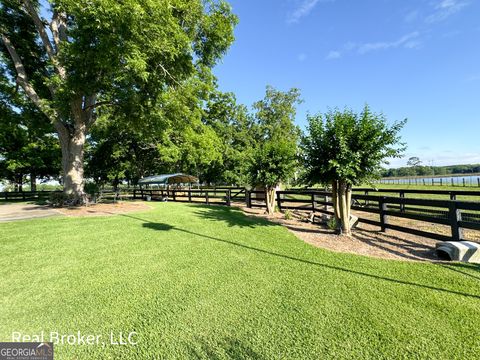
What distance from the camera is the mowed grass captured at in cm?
226

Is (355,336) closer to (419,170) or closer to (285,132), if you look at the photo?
(285,132)

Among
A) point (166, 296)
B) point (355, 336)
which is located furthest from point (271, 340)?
point (166, 296)

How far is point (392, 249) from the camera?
525 centimetres

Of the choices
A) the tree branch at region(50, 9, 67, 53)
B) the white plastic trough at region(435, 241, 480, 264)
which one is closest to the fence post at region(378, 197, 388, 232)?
the white plastic trough at region(435, 241, 480, 264)

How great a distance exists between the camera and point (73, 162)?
1262cm

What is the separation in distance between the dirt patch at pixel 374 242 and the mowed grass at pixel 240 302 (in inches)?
24.2

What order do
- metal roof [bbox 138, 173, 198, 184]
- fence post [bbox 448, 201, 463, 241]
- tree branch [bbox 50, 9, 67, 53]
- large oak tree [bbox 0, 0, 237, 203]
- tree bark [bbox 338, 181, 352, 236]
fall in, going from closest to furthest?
fence post [bbox 448, 201, 463, 241]
tree bark [bbox 338, 181, 352, 236]
large oak tree [bbox 0, 0, 237, 203]
tree branch [bbox 50, 9, 67, 53]
metal roof [bbox 138, 173, 198, 184]

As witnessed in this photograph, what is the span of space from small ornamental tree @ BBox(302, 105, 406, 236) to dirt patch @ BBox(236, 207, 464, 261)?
591 mm

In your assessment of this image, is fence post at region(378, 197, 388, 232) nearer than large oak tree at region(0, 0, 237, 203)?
Yes

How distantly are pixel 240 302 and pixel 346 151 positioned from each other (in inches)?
194

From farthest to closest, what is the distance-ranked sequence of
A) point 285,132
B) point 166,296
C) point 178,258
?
point 285,132
point 178,258
point 166,296

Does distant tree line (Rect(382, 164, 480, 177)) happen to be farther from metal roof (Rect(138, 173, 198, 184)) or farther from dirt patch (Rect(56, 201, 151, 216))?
dirt patch (Rect(56, 201, 151, 216))

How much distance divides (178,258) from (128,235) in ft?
8.64

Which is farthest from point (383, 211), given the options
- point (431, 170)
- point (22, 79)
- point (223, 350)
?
point (431, 170)
